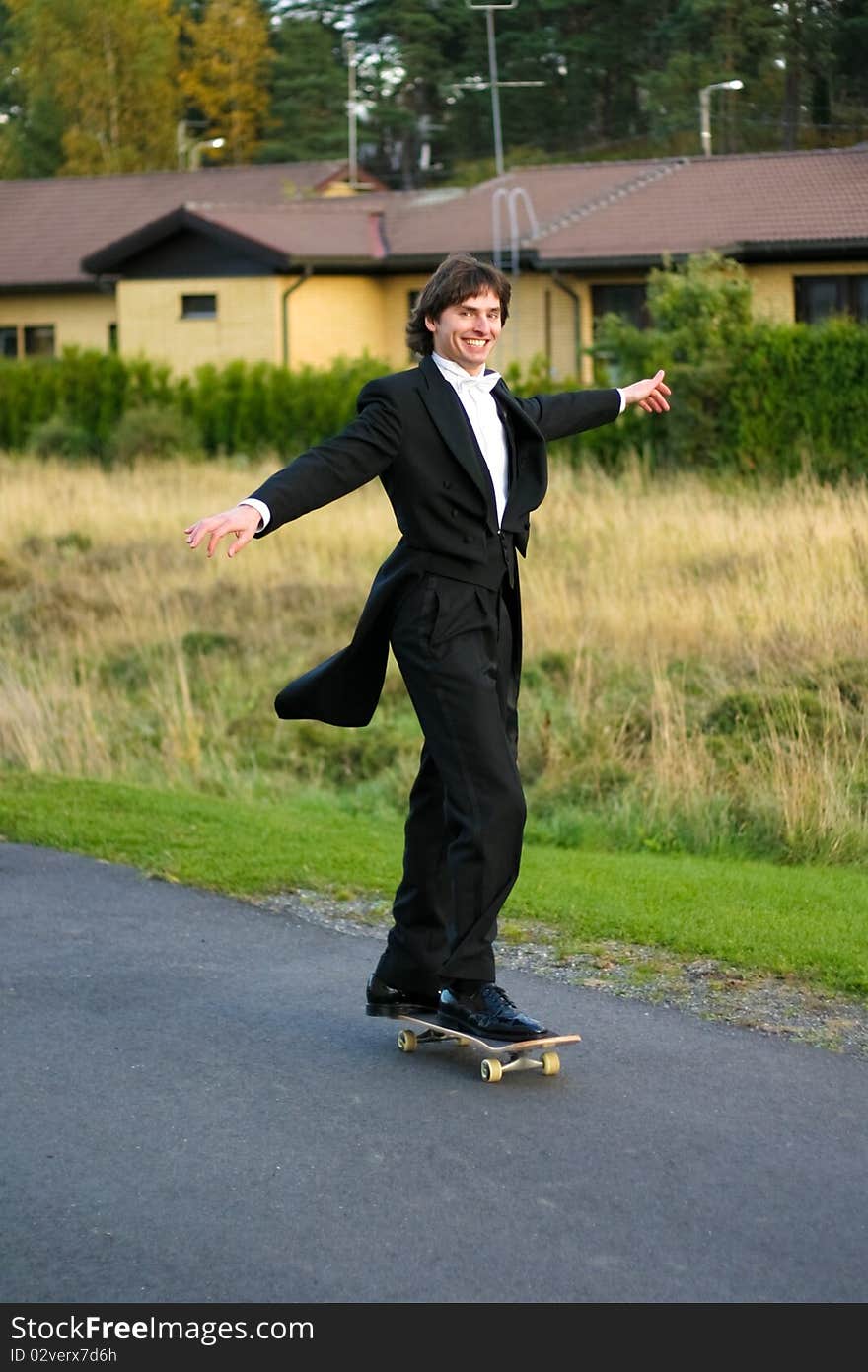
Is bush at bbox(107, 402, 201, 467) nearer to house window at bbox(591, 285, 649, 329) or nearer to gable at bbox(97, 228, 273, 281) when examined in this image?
gable at bbox(97, 228, 273, 281)

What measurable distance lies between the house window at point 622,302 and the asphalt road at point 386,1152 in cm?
3276

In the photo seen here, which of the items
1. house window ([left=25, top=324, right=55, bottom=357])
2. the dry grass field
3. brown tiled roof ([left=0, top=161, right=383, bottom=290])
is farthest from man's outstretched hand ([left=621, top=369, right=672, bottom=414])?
house window ([left=25, top=324, right=55, bottom=357])

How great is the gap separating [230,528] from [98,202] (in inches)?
1971

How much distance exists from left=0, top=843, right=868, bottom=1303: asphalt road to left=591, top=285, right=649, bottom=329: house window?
32.8m

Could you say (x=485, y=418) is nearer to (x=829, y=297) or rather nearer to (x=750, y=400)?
(x=750, y=400)

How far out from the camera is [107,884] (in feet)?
26.0

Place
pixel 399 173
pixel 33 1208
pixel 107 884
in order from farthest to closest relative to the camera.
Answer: pixel 399 173 < pixel 107 884 < pixel 33 1208

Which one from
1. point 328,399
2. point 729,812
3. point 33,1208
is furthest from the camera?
point 328,399

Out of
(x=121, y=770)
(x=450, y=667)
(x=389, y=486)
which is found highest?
(x=389, y=486)

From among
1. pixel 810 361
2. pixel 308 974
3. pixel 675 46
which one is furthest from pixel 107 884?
pixel 675 46

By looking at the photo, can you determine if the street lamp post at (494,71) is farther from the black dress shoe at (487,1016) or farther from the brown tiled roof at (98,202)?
the black dress shoe at (487,1016)

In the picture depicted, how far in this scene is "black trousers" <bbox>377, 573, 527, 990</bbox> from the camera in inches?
212

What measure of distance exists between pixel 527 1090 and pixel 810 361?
1998 centimetres
